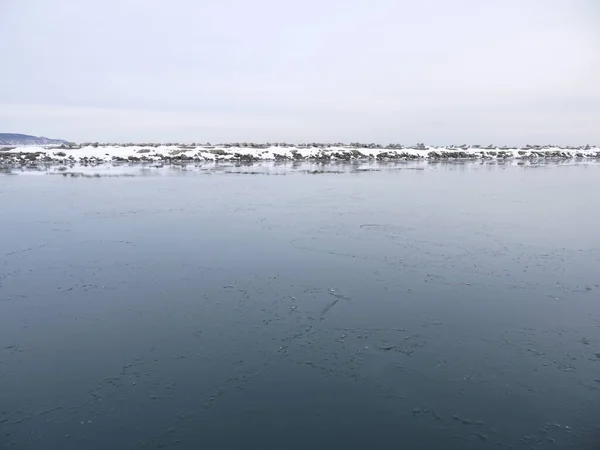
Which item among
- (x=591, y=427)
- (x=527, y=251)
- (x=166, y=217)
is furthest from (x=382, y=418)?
(x=166, y=217)

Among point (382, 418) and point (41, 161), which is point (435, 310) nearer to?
point (382, 418)

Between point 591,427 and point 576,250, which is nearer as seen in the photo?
point 591,427

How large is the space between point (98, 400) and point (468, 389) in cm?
458

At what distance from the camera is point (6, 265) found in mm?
9477

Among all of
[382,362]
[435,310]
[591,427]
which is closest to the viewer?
[591,427]

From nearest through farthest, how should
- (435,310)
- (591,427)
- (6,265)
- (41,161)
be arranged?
1. (591,427)
2. (435,310)
3. (6,265)
4. (41,161)

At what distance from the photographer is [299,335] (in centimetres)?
624

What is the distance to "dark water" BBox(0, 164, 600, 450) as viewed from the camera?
441 cm

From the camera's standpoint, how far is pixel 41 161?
136 ft

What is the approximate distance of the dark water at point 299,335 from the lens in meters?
4.41

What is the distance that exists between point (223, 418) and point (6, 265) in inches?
316

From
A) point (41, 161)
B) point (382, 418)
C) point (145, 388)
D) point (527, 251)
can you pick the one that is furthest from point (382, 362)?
point (41, 161)

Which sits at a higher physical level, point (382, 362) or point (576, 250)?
point (576, 250)

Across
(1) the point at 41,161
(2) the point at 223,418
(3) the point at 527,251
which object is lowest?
(2) the point at 223,418
